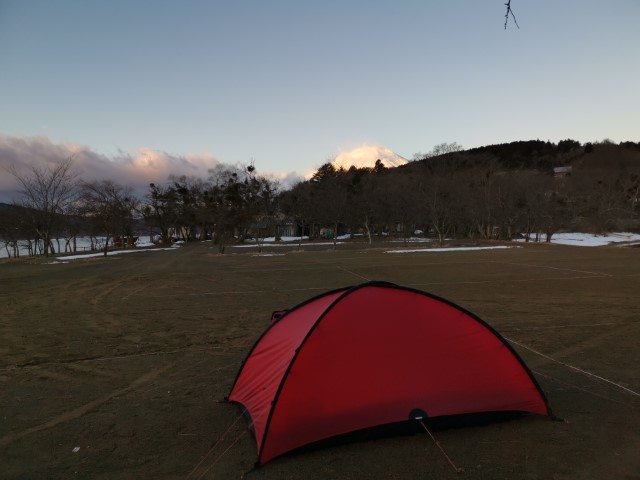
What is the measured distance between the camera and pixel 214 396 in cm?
510

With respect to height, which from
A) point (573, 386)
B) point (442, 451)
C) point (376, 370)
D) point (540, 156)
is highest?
point (540, 156)

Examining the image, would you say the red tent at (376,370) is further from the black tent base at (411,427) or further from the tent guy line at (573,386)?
the tent guy line at (573,386)

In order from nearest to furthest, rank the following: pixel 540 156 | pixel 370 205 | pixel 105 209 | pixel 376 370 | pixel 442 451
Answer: pixel 442 451
pixel 376 370
pixel 105 209
pixel 370 205
pixel 540 156

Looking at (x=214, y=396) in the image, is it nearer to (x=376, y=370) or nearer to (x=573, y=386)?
(x=376, y=370)

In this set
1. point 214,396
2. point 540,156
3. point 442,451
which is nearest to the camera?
point 442,451

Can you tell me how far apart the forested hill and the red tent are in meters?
62.1

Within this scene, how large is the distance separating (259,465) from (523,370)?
2782 mm

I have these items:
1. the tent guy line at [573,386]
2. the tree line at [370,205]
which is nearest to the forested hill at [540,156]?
the tree line at [370,205]

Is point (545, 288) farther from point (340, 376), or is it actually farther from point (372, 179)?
point (372, 179)

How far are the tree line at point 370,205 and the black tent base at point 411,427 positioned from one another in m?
31.7

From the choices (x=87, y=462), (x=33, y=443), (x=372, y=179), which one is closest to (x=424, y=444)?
(x=87, y=462)

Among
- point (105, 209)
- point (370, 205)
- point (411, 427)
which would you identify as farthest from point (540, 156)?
point (411, 427)

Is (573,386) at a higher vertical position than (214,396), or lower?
lower

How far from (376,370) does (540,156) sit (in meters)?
106
